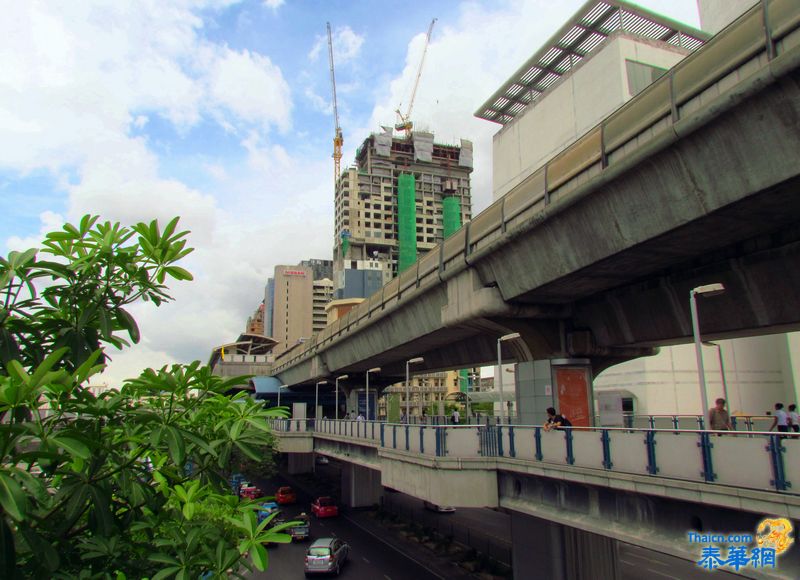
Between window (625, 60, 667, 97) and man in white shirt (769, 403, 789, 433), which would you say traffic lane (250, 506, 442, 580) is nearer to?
man in white shirt (769, 403, 789, 433)

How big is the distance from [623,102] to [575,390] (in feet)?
122

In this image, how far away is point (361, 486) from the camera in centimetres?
4172

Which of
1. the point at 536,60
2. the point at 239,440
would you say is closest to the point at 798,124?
the point at 239,440

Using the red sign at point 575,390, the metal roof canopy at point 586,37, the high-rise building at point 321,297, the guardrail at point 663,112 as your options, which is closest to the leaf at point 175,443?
the guardrail at point 663,112

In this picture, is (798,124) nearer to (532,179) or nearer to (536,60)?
(532,179)

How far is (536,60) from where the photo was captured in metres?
58.2

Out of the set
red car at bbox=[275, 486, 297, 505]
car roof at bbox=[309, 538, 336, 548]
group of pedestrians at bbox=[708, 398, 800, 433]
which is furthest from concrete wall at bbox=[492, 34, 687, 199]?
car roof at bbox=[309, 538, 336, 548]

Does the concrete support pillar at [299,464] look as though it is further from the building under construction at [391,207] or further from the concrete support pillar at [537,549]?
the building under construction at [391,207]

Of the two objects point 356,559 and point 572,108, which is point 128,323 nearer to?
point 356,559

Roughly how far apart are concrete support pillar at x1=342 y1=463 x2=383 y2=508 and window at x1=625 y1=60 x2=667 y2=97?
125 ft

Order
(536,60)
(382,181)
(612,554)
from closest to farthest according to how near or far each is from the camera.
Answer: (612,554) < (536,60) < (382,181)

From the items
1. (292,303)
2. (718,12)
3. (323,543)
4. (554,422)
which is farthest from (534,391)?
(292,303)

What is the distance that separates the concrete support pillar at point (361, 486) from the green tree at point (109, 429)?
1438 inches

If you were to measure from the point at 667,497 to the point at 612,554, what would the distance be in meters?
9.84
